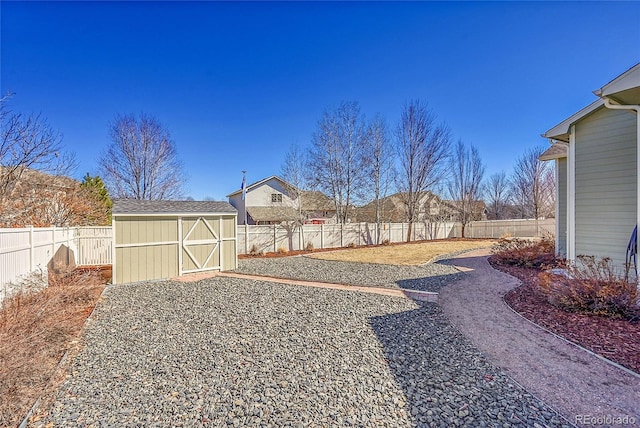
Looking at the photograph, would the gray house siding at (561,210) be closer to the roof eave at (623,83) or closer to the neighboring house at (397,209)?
the roof eave at (623,83)

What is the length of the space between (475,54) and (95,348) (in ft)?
41.0

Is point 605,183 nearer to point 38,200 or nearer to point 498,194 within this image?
point 38,200

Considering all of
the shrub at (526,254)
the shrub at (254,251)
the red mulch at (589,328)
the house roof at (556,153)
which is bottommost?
the shrub at (254,251)

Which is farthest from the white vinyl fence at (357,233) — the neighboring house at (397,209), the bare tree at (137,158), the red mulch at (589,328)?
the red mulch at (589,328)

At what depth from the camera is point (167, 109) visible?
50.6 feet

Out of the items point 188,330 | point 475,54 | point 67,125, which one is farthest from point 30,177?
point 475,54

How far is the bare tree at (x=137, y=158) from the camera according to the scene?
17.8 m

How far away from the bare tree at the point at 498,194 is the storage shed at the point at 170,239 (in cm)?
2814

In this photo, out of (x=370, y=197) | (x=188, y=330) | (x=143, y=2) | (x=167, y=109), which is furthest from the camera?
(x=370, y=197)

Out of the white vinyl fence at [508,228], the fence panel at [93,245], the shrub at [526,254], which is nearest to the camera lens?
the shrub at [526,254]

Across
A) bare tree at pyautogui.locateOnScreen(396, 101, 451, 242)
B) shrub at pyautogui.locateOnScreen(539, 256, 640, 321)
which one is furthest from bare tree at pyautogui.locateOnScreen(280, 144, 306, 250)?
shrub at pyautogui.locateOnScreen(539, 256, 640, 321)

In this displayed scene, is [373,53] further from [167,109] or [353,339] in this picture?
[167,109]

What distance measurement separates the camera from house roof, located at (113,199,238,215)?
8273 millimetres

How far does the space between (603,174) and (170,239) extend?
11220 mm
